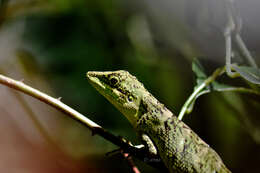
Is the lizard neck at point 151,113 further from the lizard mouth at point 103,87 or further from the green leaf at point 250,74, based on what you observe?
the green leaf at point 250,74

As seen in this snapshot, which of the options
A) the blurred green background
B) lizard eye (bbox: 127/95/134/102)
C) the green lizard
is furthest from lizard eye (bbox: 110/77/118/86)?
the blurred green background

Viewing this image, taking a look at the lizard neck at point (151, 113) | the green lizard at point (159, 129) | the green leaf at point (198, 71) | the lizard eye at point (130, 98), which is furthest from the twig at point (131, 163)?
the green leaf at point (198, 71)

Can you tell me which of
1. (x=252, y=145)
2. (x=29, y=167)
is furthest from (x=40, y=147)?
(x=252, y=145)

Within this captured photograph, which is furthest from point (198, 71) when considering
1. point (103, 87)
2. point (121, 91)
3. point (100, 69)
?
point (100, 69)

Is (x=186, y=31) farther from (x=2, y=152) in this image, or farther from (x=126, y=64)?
(x=2, y=152)

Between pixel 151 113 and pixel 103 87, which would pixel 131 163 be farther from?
pixel 103 87

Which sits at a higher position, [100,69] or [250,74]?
[250,74]

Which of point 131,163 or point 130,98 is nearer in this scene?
point 131,163
